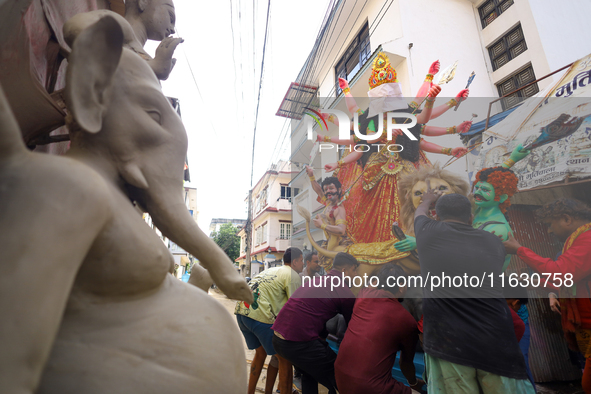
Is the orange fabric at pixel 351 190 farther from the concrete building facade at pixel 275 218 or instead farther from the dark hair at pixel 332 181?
the concrete building facade at pixel 275 218

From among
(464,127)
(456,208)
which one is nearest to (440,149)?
(464,127)

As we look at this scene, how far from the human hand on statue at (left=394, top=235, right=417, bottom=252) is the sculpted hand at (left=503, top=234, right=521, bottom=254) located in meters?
0.79

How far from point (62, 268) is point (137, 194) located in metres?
0.38

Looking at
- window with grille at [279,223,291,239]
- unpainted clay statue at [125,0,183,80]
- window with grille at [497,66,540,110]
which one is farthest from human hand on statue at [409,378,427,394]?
window with grille at [279,223,291,239]

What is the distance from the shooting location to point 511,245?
2.55 metres

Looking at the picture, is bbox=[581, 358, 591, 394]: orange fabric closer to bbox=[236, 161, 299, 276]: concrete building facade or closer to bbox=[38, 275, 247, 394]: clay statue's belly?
bbox=[38, 275, 247, 394]: clay statue's belly

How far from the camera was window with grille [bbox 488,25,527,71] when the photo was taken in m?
7.25

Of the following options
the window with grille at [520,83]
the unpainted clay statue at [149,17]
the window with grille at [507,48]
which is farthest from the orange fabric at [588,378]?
the window with grille at [507,48]

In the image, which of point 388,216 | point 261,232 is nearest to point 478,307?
point 388,216

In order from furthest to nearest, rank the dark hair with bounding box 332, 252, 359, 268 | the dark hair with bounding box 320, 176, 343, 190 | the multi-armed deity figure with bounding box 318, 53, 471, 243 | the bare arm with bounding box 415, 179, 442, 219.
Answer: the dark hair with bounding box 320, 176, 343, 190 → the multi-armed deity figure with bounding box 318, 53, 471, 243 → the dark hair with bounding box 332, 252, 359, 268 → the bare arm with bounding box 415, 179, 442, 219

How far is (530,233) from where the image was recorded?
8.73ft

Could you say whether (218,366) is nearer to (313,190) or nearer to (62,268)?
(62,268)

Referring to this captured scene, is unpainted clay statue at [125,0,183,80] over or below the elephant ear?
over

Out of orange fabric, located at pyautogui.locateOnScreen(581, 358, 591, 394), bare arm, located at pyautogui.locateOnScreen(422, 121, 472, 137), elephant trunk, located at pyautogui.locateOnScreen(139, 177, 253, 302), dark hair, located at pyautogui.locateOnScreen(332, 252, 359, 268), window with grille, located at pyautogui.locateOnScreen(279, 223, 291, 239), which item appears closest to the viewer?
elephant trunk, located at pyautogui.locateOnScreen(139, 177, 253, 302)
